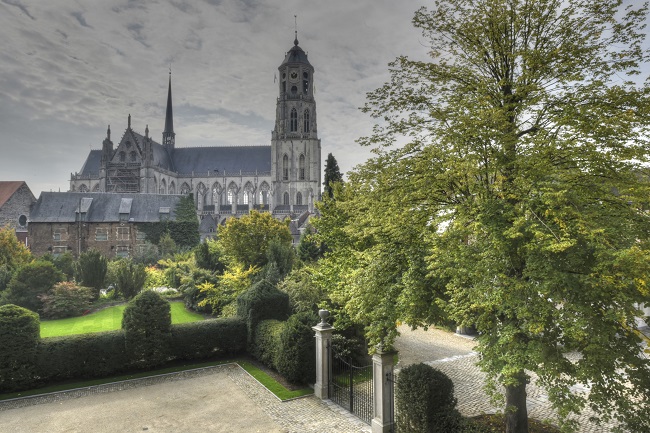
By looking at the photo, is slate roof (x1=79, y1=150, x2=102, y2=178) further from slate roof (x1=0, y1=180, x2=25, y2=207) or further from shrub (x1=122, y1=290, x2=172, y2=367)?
shrub (x1=122, y1=290, x2=172, y2=367)

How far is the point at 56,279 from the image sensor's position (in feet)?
79.9

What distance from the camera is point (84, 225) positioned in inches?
1779

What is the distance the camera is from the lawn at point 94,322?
64.0 feet

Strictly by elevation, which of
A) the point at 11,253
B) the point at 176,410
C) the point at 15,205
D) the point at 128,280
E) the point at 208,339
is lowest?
the point at 176,410

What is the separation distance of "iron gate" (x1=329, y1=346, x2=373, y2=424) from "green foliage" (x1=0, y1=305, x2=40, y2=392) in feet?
31.9

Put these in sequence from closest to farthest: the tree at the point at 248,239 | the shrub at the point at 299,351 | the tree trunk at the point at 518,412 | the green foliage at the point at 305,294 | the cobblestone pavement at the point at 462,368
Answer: the tree trunk at the point at 518,412 → the cobblestone pavement at the point at 462,368 → the shrub at the point at 299,351 → the green foliage at the point at 305,294 → the tree at the point at 248,239

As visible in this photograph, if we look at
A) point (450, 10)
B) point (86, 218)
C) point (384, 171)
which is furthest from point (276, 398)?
point (86, 218)

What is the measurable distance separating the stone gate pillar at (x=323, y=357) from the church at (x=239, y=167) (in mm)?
52183

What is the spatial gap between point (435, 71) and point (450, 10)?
1484 millimetres

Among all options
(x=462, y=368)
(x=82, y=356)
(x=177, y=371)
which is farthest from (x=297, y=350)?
(x=82, y=356)

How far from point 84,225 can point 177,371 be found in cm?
3720

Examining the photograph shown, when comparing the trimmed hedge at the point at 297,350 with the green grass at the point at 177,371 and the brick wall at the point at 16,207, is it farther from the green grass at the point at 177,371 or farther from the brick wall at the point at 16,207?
the brick wall at the point at 16,207

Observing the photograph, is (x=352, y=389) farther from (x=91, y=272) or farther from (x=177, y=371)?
(x=91, y=272)

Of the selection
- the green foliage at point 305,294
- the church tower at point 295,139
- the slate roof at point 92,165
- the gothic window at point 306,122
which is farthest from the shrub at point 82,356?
the slate roof at point 92,165
